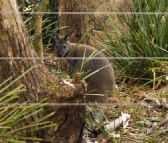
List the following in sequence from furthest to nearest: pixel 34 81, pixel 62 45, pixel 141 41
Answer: pixel 62 45
pixel 141 41
pixel 34 81

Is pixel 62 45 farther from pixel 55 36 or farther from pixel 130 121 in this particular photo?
pixel 130 121

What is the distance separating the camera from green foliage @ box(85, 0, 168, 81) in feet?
20.8

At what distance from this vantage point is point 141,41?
636cm

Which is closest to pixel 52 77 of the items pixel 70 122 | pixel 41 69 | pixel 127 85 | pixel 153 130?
pixel 41 69

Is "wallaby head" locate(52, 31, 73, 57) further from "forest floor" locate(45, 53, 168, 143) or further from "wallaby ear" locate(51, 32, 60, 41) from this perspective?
"forest floor" locate(45, 53, 168, 143)

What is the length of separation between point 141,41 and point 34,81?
2832 mm

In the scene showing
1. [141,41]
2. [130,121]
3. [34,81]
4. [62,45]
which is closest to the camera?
[34,81]

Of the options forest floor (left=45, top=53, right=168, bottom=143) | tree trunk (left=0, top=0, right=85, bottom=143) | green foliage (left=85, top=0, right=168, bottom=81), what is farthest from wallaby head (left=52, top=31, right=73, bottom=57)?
tree trunk (left=0, top=0, right=85, bottom=143)

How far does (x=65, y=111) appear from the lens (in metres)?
3.94

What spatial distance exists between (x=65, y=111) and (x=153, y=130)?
1308 millimetres

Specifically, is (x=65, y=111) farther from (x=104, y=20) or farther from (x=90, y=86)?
(x=104, y=20)

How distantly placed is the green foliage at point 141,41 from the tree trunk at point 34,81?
7.70ft

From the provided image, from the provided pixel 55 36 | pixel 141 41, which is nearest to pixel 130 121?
pixel 141 41

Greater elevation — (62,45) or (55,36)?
(55,36)
